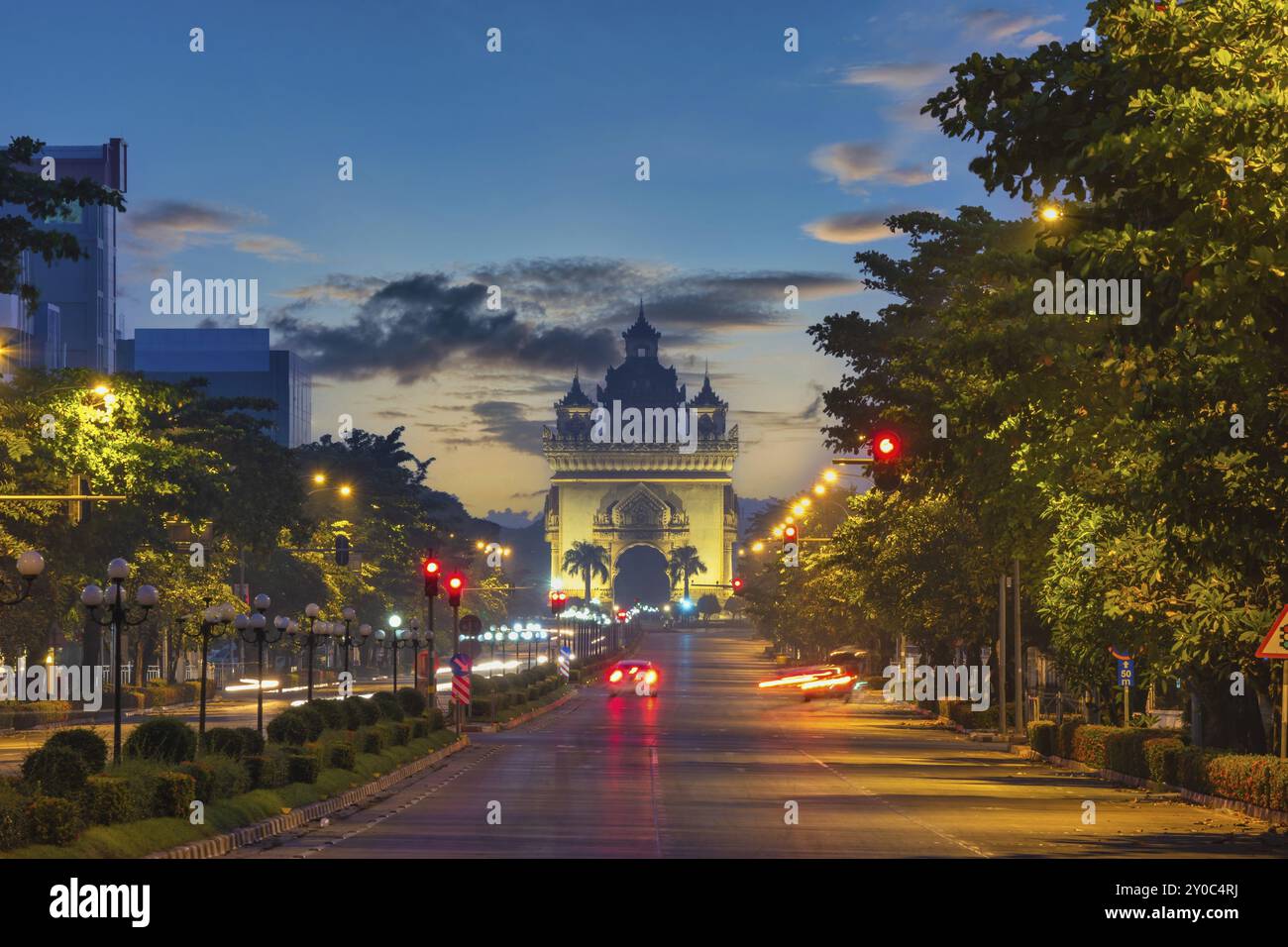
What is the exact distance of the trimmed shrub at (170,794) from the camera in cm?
2644

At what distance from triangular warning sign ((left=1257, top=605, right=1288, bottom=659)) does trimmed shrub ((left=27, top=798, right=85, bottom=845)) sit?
1509cm

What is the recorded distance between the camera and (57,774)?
80.8 ft

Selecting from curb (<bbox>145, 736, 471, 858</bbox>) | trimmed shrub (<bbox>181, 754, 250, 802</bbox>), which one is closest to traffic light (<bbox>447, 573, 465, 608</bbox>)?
curb (<bbox>145, 736, 471, 858</bbox>)

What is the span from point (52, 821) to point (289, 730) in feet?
54.8

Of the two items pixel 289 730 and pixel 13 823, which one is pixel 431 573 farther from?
pixel 13 823

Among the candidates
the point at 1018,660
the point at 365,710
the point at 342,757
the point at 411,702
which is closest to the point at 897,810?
the point at 342,757

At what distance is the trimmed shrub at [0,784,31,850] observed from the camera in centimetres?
2167

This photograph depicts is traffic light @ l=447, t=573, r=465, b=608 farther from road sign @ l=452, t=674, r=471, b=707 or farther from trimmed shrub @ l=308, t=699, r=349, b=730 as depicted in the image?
trimmed shrub @ l=308, t=699, r=349, b=730

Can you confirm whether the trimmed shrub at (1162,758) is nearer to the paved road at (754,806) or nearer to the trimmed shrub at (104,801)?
the paved road at (754,806)

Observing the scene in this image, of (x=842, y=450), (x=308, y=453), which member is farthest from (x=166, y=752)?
(x=308, y=453)

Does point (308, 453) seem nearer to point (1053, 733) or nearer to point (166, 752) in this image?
point (1053, 733)
